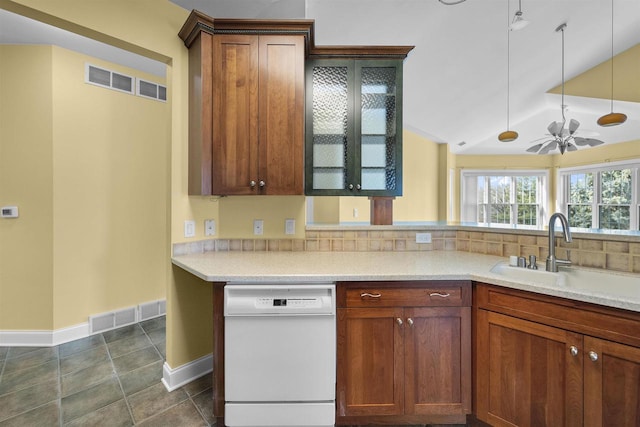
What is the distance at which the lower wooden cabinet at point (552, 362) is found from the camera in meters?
1.07

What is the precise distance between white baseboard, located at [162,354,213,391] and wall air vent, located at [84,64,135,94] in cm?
254

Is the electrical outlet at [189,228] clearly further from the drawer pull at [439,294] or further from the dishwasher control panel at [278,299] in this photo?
the drawer pull at [439,294]

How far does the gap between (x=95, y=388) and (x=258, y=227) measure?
59.2 inches

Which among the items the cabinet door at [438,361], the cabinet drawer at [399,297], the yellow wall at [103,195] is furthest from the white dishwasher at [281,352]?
the yellow wall at [103,195]

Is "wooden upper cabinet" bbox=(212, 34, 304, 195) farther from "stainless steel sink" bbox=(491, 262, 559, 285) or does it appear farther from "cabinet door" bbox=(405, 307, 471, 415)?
"stainless steel sink" bbox=(491, 262, 559, 285)

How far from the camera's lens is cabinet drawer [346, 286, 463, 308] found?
4.73ft

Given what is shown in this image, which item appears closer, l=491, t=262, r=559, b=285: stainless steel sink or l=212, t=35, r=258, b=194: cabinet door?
l=491, t=262, r=559, b=285: stainless steel sink

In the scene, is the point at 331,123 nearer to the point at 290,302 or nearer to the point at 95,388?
the point at 290,302

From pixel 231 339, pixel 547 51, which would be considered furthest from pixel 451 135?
pixel 231 339

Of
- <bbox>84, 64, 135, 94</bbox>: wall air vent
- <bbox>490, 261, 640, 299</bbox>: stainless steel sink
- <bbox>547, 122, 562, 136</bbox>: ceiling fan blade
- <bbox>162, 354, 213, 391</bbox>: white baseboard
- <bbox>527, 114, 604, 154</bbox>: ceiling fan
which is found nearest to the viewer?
<bbox>490, 261, 640, 299</bbox>: stainless steel sink

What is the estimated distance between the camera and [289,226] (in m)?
2.14

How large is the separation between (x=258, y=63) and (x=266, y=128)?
42 centimetres

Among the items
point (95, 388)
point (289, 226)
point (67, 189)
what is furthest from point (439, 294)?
point (67, 189)

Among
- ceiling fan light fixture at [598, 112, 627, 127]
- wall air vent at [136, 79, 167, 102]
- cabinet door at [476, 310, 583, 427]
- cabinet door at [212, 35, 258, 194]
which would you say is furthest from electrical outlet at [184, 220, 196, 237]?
ceiling fan light fixture at [598, 112, 627, 127]
